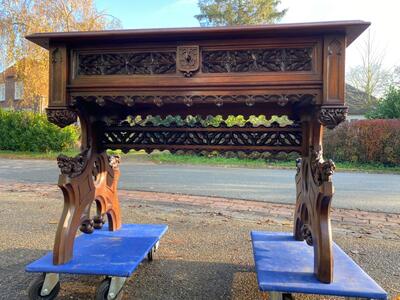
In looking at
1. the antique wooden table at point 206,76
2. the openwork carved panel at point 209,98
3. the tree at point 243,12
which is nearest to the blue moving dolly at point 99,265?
the antique wooden table at point 206,76

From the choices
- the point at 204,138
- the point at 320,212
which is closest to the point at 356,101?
the point at 204,138

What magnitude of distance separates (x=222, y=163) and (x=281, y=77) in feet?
35.9

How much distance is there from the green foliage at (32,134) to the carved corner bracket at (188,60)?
14.8 m

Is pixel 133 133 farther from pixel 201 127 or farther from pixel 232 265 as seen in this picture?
pixel 232 265

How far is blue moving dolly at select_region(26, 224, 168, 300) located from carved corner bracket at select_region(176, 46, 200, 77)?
115 centimetres

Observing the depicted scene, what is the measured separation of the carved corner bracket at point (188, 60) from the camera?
1813 mm

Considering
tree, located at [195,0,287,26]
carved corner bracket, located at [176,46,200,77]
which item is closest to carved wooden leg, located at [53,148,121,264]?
carved corner bracket, located at [176,46,200,77]

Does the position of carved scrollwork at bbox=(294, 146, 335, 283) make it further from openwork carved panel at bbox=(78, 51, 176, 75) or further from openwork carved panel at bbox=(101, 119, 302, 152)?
openwork carved panel at bbox=(78, 51, 176, 75)

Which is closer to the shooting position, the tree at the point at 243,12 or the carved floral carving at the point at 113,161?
the carved floral carving at the point at 113,161

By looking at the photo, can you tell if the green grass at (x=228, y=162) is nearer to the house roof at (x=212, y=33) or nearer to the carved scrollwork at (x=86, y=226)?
the carved scrollwork at (x=86, y=226)

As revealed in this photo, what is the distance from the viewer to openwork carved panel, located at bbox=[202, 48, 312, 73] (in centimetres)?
177

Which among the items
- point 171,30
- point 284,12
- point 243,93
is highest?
point 284,12

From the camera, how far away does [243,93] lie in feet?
5.86

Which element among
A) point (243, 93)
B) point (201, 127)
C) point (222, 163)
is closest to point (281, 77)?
point (243, 93)
